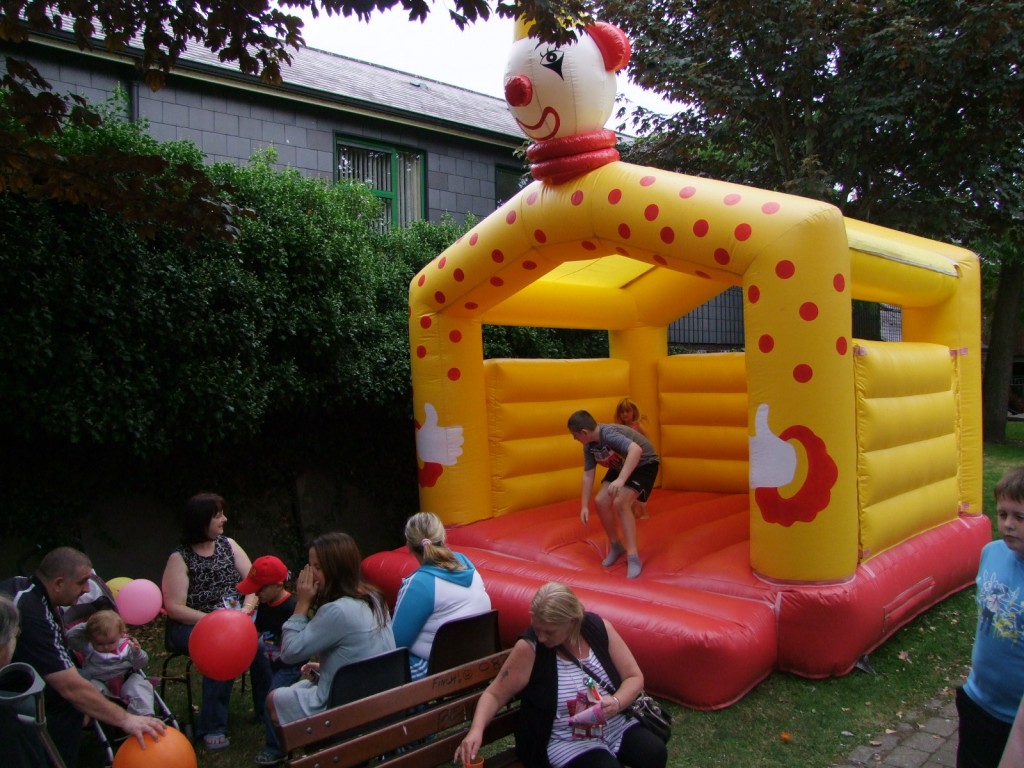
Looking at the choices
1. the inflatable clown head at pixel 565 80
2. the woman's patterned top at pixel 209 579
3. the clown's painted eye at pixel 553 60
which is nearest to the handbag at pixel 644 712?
the woman's patterned top at pixel 209 579

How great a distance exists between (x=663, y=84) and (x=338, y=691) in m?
8.15

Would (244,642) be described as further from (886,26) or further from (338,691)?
(886,26)

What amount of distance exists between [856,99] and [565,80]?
5158mm

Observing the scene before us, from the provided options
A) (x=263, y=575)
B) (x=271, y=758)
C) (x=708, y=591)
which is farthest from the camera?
(x=708, y=591)

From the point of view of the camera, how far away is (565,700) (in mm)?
2912

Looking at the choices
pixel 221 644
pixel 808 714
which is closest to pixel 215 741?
pixel 221 644

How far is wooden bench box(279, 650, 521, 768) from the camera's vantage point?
271 cm

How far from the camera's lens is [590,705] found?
2.91 meters

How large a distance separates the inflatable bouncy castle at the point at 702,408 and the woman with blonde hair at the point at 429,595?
41.6 inches

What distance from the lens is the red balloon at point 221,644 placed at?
347 centimetres

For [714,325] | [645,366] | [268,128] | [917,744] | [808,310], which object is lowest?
[917,744]

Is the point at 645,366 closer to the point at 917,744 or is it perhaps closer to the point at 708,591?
the point at 708,591

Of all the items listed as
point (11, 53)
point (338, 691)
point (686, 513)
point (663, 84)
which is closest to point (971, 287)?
point (686, 513)

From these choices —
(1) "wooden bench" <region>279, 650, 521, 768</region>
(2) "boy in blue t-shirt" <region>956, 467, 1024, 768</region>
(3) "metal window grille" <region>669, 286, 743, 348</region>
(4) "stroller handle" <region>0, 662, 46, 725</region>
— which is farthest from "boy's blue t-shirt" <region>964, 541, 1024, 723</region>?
(3) "metal window grille" <region>669, 286, 743, 348</region>
